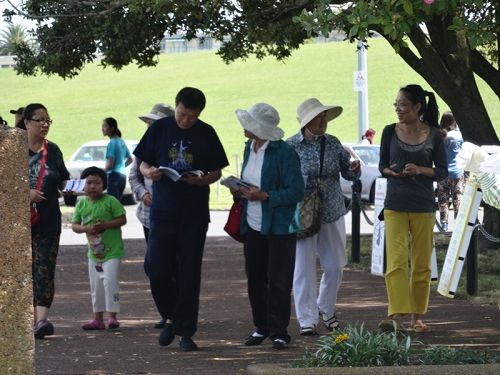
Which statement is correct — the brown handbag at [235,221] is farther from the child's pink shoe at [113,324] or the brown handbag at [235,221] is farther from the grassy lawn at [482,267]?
the grassy lawn at [482,267]

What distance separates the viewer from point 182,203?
32.9 ft

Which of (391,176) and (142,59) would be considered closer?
(391,176)

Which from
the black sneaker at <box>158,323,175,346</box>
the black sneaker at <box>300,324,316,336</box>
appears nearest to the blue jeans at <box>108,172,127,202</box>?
the black sneaker at <box>300,324,316,336</box>

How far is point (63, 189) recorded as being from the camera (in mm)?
10781

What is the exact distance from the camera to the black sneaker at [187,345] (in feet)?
32.5

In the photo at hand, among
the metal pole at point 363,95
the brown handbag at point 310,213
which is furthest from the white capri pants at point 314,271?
the metal pole at point 363,95

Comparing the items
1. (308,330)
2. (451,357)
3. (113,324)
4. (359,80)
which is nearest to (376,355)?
(451,357)

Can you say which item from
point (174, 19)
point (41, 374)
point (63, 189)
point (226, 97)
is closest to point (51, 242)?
point (63, 189)

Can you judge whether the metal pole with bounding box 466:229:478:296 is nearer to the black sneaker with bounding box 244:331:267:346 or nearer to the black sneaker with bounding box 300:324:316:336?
Answer: the black sneaker with bounding box 300:324:316:336

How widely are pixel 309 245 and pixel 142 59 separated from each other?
6.62 metres

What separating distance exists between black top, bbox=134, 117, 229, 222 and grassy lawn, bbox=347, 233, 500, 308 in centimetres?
382

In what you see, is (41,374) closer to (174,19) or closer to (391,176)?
(391,176)

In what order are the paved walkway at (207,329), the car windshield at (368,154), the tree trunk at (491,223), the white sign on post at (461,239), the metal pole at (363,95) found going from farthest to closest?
the metal pole at (363,95) < the car windshield at (368,154) < the tree trunk at (491,223) < the white sign on post at (461,239) < the paved walkway at (207,329)

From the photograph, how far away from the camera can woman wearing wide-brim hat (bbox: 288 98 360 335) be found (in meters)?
10.8
